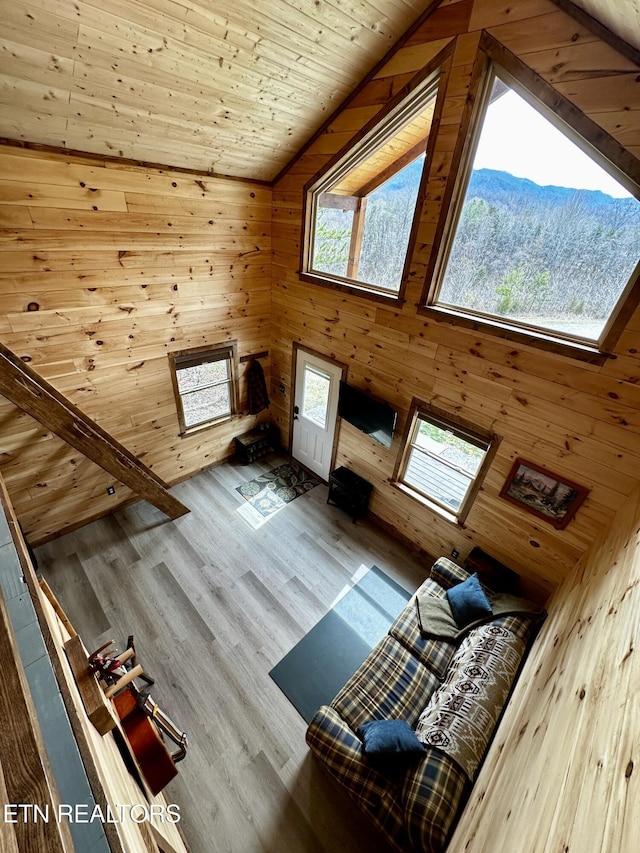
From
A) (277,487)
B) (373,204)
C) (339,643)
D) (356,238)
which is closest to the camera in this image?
(339,643)

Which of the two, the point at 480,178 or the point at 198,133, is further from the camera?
the point at 198,133

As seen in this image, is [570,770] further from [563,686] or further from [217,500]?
[217,500]

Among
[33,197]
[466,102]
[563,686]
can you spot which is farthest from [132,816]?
[466,102]

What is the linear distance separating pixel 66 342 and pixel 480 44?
415 cm

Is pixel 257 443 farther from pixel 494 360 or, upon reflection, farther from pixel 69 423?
pixel 494 360

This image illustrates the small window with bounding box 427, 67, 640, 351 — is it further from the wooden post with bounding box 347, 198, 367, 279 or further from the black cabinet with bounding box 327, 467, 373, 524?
the black cabinet with bounding box 327, 467, 373, 524

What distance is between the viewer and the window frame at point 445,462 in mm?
3178

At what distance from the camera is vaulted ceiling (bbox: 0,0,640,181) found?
2.00 meters

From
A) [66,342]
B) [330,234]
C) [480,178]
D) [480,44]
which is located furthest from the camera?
[330,234]

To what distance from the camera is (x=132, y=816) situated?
1.23m

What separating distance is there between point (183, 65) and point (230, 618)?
4579mm

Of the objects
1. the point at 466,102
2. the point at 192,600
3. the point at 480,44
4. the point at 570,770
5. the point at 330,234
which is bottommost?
the point at 192,600

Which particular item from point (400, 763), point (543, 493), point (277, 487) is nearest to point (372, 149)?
point (543, 493)

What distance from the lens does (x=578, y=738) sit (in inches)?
42.0
